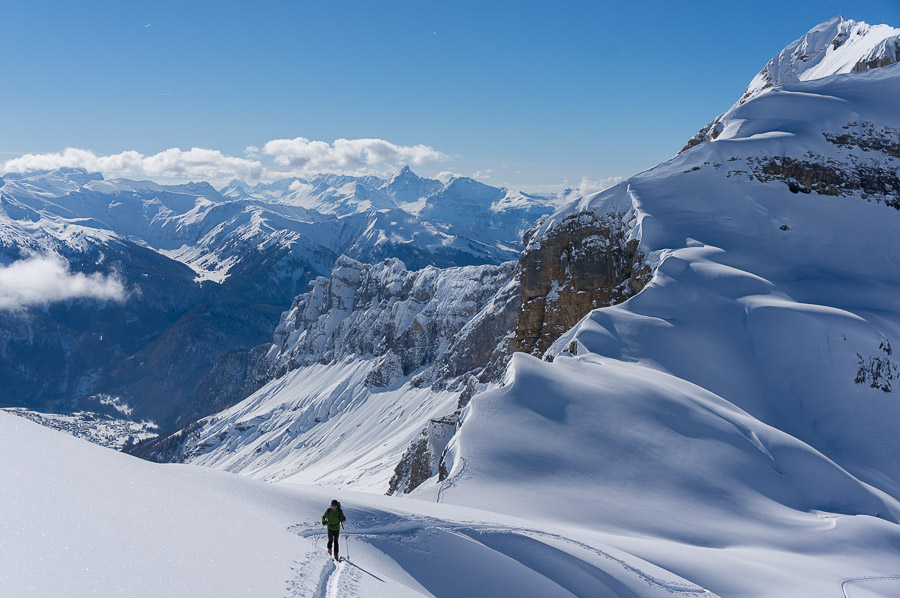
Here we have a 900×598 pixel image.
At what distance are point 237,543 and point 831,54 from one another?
12034 centimetres

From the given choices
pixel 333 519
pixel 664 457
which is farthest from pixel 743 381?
pixel 333 519

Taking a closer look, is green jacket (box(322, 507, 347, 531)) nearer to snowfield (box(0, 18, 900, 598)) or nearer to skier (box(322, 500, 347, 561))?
skier (box(322, 500, 347, 561))

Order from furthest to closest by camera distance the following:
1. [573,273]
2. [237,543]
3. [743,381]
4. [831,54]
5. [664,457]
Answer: [831,54]
[573,273]
[743,381]
[664,457]
[237,543]

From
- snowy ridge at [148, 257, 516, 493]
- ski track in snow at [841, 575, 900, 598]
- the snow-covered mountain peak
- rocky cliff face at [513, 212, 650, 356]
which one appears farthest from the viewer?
snowy ridge at [148, 257, 516, 493]

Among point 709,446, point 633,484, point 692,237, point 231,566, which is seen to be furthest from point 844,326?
point 231,566

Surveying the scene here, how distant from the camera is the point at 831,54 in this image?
326 feet

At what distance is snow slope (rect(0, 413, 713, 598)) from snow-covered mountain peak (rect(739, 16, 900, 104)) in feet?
263

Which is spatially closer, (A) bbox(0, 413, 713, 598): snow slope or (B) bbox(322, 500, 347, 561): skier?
(A) bbox(0, 413, 713, 598): snow slope

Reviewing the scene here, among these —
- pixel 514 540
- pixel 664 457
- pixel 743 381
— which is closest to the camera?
pixel 514 540

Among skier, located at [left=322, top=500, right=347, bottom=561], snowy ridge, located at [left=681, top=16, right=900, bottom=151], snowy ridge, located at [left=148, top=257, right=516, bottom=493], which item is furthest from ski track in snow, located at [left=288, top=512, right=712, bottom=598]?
snowy ridge, located at [left=148, top=257, right=516, bottom=493]

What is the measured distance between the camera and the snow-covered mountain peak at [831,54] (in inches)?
3250

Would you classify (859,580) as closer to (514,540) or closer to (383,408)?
(514,540)

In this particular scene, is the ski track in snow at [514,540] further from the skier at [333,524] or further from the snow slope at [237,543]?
the skier at [333,524]

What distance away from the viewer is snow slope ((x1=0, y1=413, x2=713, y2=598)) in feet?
33.8
